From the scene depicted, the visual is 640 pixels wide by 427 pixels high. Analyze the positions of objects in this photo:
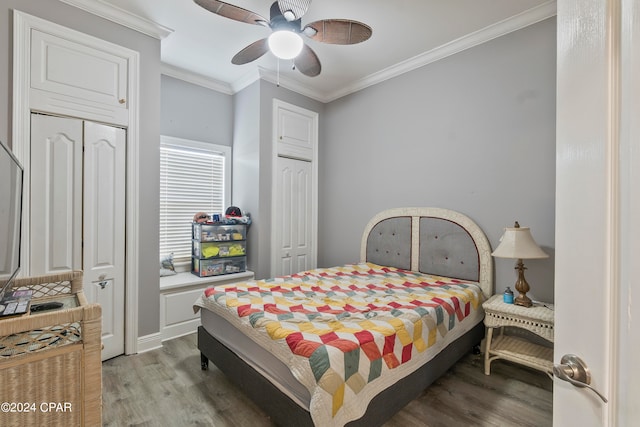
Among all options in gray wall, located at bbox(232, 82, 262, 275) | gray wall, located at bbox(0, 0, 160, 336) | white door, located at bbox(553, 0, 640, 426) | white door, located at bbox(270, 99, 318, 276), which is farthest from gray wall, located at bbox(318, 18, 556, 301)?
gray wall, located at bbox(0, 0, 160, 336)

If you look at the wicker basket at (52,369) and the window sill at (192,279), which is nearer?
the wicker basket at (52,369)

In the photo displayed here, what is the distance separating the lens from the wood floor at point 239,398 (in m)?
1.80

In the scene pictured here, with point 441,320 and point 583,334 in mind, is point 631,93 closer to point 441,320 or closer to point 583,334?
point 583,334

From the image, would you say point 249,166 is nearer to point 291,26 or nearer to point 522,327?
point 291,26

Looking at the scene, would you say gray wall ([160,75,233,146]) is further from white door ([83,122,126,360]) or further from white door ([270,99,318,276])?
white door ([83,122,126,360])

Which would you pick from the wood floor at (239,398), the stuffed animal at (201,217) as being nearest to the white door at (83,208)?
the wood floor at (239,398)

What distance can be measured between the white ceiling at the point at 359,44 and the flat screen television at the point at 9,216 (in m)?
1.69

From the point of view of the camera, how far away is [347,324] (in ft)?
5.67

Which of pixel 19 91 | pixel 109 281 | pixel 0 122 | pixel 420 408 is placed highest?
pixel 19 91

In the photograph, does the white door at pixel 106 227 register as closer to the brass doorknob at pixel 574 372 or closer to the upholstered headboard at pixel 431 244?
the upholstered headboard at pixel 431 244

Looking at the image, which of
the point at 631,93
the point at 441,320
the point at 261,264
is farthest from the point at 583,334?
the point at 261,264

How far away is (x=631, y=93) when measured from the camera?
1.77 feet

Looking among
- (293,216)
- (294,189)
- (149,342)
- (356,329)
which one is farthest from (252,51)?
(149,342)

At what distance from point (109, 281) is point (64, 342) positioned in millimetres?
1672
